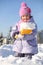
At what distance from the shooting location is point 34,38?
18.1ft

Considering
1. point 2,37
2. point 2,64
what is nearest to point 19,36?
point 2,64

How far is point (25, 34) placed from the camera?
5.38m

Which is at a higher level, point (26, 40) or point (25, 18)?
point (25, 18)

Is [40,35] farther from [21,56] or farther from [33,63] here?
[33,63]

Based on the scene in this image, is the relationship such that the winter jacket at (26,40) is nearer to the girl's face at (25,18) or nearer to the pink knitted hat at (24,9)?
the girl's face at (25,18)

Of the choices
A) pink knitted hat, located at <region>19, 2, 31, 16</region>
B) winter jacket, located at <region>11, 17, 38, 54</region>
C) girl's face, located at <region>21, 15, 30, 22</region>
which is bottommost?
winter jacket, located at <region>11, 17, 38, 54</region>

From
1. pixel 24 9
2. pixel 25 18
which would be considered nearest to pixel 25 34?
pixel 25 18

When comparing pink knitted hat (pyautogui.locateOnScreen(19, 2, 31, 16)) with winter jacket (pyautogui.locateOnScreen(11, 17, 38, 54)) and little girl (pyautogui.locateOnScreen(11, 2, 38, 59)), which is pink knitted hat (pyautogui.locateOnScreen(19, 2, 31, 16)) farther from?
winter jacket (pyautogui.locateOnScreen(11, 17, 38, 54))

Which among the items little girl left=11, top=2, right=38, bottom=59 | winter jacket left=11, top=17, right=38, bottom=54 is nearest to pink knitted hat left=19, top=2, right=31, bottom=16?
little girl left=11, top=2, right=38, bottom=59

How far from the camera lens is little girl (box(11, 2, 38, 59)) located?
5.36 meters

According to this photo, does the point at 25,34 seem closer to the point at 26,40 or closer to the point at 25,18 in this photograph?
the point at 26,40

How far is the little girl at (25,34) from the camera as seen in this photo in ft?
17.6

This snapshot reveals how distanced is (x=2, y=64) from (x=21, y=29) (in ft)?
3.36

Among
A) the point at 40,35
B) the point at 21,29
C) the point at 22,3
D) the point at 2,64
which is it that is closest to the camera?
the point at 2,64
